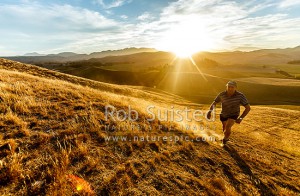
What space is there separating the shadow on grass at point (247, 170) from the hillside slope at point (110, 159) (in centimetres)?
3

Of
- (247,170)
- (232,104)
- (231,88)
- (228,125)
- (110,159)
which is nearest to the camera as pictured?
(110,159)

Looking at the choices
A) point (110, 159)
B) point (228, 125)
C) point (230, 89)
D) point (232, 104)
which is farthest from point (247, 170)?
point (110, 159)

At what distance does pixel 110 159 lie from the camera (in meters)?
5.34

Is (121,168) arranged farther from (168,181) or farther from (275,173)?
(275,173)

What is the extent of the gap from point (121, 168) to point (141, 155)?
1052 mm

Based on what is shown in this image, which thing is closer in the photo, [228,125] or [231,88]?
[231,88]

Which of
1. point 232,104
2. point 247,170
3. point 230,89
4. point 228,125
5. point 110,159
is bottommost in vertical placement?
point 247,170

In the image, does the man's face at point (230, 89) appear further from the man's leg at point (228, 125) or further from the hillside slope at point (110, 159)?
the hillside slope at point (110, 159)

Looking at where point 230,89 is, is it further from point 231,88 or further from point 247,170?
point 247,170

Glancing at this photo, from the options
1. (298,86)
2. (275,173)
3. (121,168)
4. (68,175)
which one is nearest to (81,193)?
(68,175)

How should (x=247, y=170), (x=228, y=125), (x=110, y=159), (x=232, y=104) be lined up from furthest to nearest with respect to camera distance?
(x=228, y=125) → (x=232, y=104) → (x=247, y=170) → (x=110, y=159)

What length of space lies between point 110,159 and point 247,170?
14.9ft

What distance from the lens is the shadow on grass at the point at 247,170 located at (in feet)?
18.0

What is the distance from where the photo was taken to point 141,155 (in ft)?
19.4
